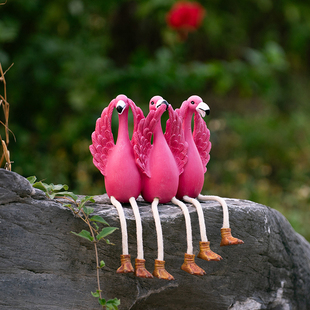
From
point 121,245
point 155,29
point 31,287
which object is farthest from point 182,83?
point 31,287

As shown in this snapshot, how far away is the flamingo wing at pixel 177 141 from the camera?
129 cm

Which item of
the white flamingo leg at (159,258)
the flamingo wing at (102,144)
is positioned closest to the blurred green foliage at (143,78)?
the flamingo wing at (102,144)

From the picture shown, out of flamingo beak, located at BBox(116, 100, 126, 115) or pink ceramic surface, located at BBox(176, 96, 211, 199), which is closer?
flamingo beak, located at BBox(116, 100, 126, 115)

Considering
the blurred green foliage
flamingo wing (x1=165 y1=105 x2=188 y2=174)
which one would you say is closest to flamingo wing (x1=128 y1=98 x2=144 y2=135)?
flamingo wing (x1=165 y1=105 x2=188 y2=174)

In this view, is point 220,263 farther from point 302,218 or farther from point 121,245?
point 302,218

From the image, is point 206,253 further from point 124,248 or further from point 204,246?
point 124,248

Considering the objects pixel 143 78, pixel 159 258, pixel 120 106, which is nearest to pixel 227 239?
pixel 159 258

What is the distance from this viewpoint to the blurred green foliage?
2.70m

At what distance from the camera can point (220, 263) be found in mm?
1298

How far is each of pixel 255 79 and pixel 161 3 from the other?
3.04 feet

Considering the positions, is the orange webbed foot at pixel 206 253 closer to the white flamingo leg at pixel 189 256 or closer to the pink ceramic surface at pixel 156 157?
the white flamingo leg at pixel 189 256

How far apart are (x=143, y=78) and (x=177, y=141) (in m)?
1.44

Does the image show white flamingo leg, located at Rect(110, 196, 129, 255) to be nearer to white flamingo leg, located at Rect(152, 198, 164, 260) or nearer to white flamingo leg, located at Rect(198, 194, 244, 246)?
white flamingo leg, located at Rect(152, 198, 164, 260)

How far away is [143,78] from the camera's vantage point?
265 centimetres
